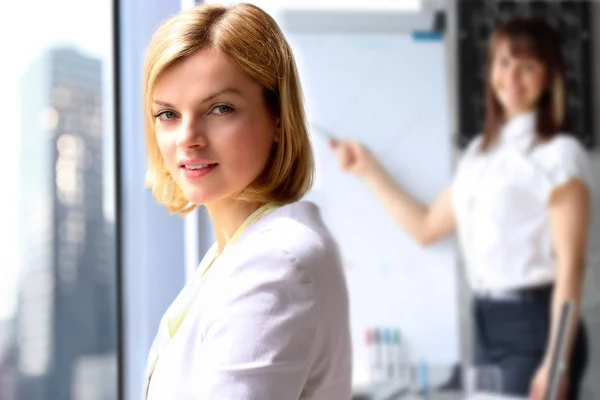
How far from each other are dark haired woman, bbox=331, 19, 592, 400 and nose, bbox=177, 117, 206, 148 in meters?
1.25

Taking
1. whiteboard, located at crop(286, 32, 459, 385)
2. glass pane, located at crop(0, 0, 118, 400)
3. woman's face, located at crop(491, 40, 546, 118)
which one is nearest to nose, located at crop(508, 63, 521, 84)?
woman's face, located at crop(491, 40, 546, 118)

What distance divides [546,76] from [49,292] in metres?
1.29

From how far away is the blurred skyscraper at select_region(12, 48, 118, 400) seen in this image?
1.04 m

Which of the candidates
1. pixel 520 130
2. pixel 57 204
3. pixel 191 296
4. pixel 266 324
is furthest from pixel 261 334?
pixel 520 130

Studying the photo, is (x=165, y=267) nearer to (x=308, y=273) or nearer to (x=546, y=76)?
(x=308, y=273)

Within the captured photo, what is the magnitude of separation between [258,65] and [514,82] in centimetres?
138

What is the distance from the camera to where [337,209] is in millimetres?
1867

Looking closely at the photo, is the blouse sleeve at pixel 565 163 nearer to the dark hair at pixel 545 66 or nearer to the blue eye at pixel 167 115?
the dark hair at pixel 545 66

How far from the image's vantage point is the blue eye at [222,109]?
24.7 inches

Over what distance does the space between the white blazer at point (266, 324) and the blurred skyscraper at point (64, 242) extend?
489 mm

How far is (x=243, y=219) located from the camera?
2.19 feet

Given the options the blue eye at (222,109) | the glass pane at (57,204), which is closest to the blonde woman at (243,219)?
the blue eye at (222,109)

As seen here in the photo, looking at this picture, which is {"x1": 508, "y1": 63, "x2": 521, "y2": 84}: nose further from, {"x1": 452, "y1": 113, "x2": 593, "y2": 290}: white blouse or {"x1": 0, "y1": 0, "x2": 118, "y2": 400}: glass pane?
{"x1": 0, "y1": 0, "x2": 118, "y2": 400}: glass pane

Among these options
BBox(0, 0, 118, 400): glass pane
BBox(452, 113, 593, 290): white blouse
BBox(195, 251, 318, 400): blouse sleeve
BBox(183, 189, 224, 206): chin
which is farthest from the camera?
BBox(452, 113, 593, 290): white blouse
